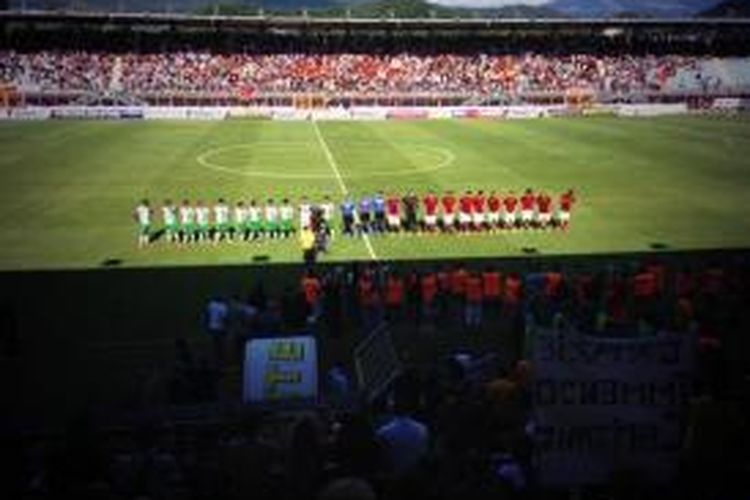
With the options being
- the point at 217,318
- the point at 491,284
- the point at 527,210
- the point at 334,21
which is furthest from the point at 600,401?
the point at 334,21

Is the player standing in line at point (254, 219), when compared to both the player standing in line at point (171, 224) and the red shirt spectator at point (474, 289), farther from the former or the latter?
the red shirt spectator at point (474, 289)

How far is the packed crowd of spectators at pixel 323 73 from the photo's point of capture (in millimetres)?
70000

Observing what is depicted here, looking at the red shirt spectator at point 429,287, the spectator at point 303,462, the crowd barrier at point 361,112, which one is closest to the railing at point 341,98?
the crowd barrier at point 361,112

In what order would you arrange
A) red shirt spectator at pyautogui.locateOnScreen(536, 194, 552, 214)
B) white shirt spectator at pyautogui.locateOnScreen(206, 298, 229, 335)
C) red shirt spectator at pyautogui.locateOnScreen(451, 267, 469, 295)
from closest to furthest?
white shirt spectator at pyautogui.locateOnScreen(206, 298, 229, 335), red shirt spectator at pyautogui.locateOnScreen(451, 267, 469, 295), red shirt spectator at pyautogui.locateOnScreen(536, 194, 552, 214)

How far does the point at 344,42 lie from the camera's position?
277 ft

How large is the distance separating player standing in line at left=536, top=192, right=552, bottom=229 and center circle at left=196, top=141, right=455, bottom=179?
10935 millimetres

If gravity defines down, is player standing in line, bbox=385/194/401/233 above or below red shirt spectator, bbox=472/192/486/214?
below

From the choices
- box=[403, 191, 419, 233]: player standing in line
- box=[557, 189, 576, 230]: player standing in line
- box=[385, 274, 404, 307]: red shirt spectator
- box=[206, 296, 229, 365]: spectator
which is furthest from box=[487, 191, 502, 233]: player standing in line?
box=[206, 296, 229, 365]: spectator

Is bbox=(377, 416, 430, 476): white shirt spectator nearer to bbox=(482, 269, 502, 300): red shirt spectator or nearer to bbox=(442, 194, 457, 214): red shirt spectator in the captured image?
bbox=(482, 269, 502, 300): red shirt spectator

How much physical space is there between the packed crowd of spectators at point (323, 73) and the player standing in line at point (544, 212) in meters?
42.7

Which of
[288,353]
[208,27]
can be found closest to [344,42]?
[208,27]

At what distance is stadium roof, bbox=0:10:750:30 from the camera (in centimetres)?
7699

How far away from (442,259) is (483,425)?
14011 mm

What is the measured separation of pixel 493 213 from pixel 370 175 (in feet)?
37.6
